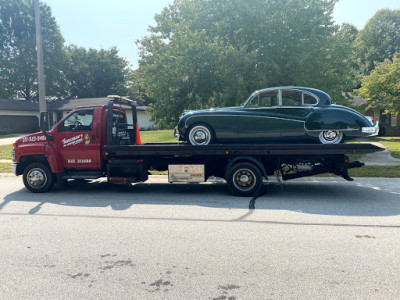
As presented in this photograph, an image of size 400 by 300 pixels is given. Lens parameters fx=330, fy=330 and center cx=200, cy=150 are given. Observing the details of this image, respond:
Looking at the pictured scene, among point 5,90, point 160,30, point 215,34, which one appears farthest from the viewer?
point 5,90

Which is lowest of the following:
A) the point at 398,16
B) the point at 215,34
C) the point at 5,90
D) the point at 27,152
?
the point at 27,152

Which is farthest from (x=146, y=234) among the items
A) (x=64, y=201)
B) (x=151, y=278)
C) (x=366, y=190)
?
(x=366, y=190)

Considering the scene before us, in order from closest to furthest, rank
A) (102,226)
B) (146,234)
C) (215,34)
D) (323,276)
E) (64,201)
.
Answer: (323,276) < (146,234) < (102,226) < (64,201) < (215,34)

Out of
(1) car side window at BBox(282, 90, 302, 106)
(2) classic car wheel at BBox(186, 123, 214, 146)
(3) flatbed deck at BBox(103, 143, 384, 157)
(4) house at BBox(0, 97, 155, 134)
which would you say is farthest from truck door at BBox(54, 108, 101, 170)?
(4) house at BBox(0, 97, 155, 134)

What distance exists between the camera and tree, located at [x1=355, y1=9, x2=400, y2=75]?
150 ft

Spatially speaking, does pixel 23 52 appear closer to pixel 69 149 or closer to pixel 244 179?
pixel 69 149

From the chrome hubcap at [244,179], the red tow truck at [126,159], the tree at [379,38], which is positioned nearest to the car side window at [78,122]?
the red tow truck at [126,159]

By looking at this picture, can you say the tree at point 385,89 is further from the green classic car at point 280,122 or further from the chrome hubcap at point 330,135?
the chrome hubcap at point 330,135

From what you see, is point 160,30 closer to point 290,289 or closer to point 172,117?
point 172,117

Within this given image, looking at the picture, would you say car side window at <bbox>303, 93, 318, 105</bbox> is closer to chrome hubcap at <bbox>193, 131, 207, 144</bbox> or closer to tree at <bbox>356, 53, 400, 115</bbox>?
chrome hubcap at <bbox>193, 131, 207, 144</bbox>

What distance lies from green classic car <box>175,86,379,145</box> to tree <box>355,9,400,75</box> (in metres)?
41.9

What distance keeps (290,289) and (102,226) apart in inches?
131

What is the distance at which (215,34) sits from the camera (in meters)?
13.5

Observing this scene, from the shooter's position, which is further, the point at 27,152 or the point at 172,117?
the point at 172,117
